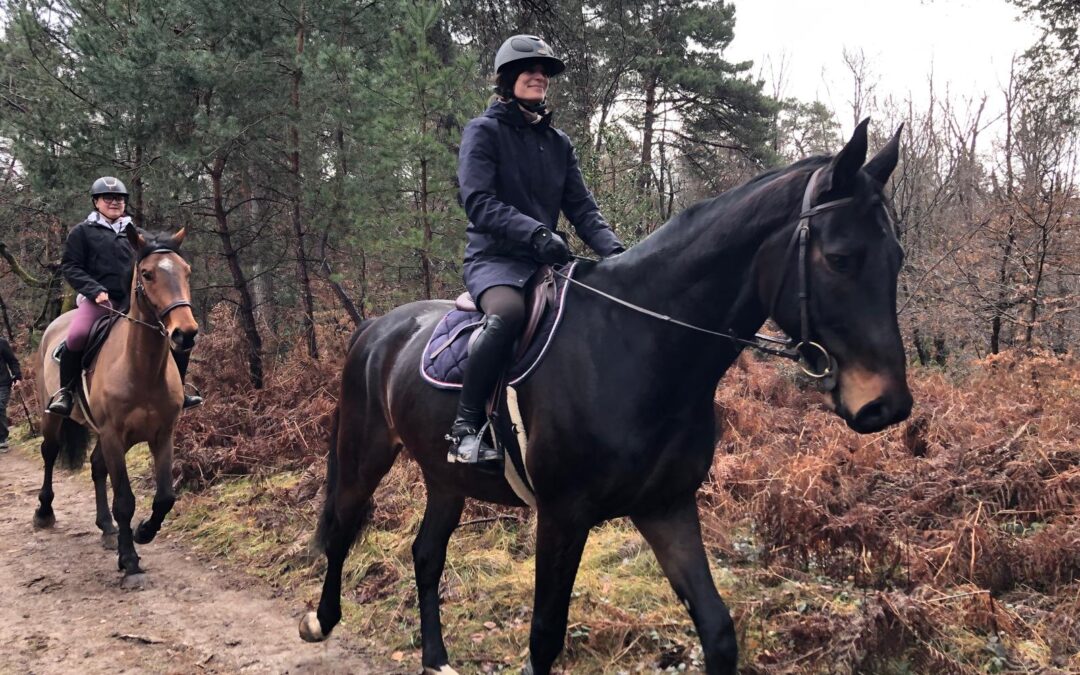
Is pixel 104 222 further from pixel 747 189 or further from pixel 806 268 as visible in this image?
pixel 806 268

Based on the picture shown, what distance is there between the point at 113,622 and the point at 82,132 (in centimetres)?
800

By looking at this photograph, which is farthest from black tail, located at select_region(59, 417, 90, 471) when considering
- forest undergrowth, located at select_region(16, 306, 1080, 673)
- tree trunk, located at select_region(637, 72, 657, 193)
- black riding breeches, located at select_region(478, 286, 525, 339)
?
tree trunk, located at select_region(637, 72, 657, 193)

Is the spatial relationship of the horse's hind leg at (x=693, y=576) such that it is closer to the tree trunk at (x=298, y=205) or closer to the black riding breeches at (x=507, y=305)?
the black riding breeches at (x=507, y=305)

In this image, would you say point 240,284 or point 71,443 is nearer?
point 71,443

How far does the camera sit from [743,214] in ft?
8.47

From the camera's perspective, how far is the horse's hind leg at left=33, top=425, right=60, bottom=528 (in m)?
7.48

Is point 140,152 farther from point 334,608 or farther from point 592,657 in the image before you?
point 592,657

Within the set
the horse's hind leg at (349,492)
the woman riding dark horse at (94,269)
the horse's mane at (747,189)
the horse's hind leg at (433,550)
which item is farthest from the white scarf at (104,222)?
the horse's mane at (747,189)

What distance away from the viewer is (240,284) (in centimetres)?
1079

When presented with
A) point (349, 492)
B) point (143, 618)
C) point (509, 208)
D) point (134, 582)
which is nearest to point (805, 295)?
point (509, 208)

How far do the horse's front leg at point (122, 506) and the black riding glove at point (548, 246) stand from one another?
495 centimetres

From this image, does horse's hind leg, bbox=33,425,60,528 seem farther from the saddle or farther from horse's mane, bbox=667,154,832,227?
horse's mane, bbox=667,154,832,227

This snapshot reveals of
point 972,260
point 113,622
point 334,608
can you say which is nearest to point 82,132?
point 113,622

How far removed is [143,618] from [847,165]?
18.4 ft
